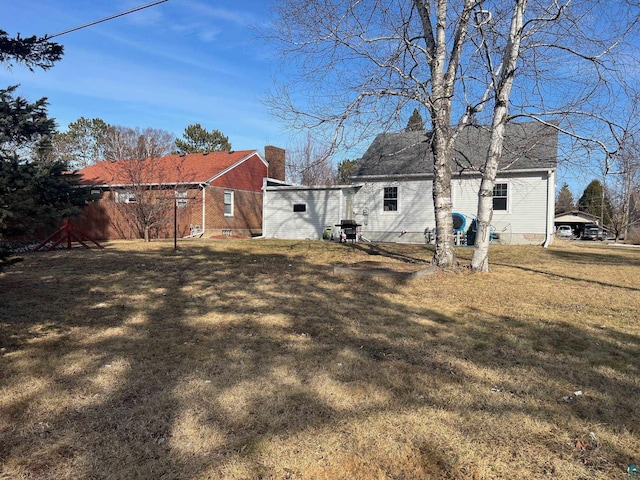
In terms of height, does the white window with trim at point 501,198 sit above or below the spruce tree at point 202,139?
below

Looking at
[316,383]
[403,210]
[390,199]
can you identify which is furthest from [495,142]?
[390,199]

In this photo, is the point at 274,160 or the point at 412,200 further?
the point at 274,160

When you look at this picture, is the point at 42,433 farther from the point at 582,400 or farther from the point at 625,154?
the point at 625,154

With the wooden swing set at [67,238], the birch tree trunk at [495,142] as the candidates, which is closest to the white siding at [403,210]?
the wooden swing set at [67,238]

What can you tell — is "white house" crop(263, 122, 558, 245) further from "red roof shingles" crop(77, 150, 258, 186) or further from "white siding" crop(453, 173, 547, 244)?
"red roof shingles" crop(77, 150, 258, 186)

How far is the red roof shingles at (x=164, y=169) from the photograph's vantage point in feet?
64.4

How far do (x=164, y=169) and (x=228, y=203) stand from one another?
367cm

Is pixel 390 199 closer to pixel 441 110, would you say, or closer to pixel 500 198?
pixel 500 198

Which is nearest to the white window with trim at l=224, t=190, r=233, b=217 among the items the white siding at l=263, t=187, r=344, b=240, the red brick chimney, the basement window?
the white siding at l=263, t=187, r=344, b=240

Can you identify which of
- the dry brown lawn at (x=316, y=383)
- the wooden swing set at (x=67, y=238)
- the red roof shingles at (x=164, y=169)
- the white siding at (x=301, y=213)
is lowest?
the dry brown lawn at (x=316, y=383)

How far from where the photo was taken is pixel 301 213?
20906 millimetres

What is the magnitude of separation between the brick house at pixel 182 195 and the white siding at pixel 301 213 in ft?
10.9

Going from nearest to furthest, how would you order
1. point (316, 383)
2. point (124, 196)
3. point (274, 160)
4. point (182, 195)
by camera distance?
point (316, 383) < point (182, 195) < point (124, 196) < point (274, 160)

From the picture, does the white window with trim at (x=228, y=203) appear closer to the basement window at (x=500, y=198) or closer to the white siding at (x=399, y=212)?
the white siding at (x=399, y=212)
